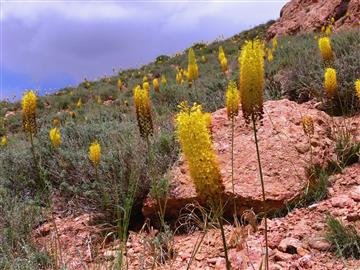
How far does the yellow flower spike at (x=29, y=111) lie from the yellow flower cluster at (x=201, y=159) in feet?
6.45

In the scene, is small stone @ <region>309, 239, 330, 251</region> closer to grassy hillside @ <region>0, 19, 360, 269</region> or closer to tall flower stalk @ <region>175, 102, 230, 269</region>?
grassy hillside @ <region>0, 19, 360, 269</region>

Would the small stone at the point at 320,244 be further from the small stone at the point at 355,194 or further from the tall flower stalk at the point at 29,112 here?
the tall flower stalk at the point at 29,112

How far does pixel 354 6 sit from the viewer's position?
13953mm

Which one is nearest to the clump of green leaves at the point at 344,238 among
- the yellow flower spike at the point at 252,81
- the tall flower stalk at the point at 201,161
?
the yellow flower spike at the point at 252,81

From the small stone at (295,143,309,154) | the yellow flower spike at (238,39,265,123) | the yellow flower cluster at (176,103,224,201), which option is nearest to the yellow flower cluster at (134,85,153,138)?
the yellow flower spike at (238,39,265,123)

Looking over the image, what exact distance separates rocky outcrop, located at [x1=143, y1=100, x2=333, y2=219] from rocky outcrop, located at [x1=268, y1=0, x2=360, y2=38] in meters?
9.66

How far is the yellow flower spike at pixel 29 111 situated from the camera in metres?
3.52

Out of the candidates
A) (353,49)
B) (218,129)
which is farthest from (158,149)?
(353,49)

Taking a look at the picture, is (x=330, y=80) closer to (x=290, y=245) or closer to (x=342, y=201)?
(x=342, y=201)

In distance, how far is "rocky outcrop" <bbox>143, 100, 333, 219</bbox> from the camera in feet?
13.1

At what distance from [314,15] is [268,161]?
1358cm

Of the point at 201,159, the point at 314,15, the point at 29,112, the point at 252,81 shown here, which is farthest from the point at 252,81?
the point at 314,15

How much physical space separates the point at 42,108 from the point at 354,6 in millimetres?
11998

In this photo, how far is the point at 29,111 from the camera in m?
3.69
